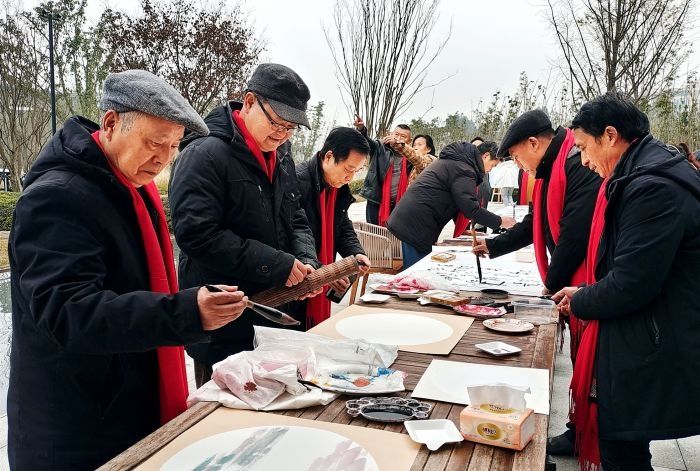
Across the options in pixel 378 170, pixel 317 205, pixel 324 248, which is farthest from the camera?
pixel 378 170

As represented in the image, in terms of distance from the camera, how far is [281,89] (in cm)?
195

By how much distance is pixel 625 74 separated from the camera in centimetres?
724

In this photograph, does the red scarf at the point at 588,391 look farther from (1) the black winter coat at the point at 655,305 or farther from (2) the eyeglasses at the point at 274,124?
(2) the eyeglasses at the point at 274,124

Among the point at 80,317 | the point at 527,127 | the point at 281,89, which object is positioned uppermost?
the point at 281,89

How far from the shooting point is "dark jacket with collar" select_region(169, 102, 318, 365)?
1.84 metres

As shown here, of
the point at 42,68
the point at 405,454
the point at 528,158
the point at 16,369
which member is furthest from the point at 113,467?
the point at 42,68

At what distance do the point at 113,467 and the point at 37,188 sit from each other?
21.4 inches

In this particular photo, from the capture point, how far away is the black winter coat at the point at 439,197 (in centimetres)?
413

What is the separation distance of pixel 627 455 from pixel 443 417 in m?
0.85

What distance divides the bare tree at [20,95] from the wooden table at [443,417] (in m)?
10.3

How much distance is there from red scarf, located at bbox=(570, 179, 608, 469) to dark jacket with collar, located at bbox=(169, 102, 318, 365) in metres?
1.02

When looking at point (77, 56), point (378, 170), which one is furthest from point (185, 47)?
point (378, 170)

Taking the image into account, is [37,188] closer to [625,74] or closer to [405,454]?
[405,454]

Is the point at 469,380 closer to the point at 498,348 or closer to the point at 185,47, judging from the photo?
the point at 498,348
